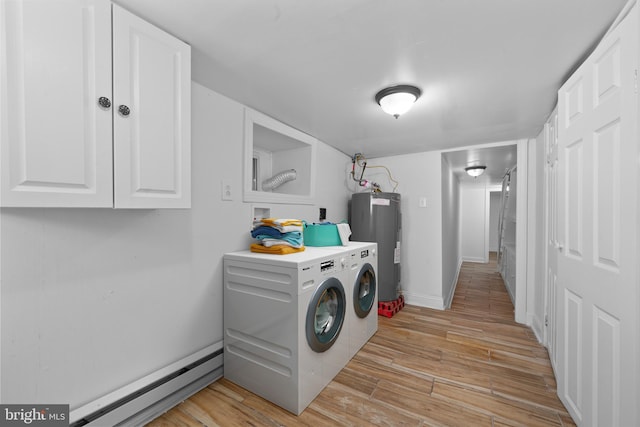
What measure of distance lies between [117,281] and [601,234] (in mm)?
2297

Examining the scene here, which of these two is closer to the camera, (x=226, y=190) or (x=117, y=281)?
(x=117, y=281)

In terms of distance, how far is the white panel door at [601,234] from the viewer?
35.6 inches

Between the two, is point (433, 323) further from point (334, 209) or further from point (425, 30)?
point (425, 30)

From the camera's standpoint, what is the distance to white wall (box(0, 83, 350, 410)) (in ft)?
3.24

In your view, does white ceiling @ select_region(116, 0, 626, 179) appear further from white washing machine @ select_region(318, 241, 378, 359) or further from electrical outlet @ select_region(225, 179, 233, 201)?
white washing machine @ select_region(318, 241, 378, 359)

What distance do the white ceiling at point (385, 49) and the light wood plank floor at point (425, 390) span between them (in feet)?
6.62

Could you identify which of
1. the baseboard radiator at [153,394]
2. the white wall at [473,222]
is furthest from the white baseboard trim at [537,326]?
the white wall at [473,222]

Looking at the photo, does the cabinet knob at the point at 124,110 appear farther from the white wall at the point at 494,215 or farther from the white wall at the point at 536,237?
the white wall at the point at 494,215

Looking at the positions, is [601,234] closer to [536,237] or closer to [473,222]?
[536,237]

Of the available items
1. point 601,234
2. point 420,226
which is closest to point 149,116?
point 601,234

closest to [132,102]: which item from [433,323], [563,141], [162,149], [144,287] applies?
[162,149]

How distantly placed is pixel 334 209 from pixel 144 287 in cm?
219

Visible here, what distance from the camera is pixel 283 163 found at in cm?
281

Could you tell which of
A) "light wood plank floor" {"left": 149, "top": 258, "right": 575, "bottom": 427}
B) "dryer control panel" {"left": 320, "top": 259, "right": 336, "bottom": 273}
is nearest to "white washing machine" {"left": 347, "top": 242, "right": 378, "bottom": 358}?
"light wood plank floor" {"left": 149, "top": 258, "right": 575, "bottom": 427}
